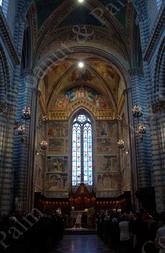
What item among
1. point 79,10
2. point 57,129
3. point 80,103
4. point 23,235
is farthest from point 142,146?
point 80,103

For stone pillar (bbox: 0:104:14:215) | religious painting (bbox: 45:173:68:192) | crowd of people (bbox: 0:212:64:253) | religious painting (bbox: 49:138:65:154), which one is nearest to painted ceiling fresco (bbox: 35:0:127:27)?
stone pillar (bbox: 0:104:14:215)

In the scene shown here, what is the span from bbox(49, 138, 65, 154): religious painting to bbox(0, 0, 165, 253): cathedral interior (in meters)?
0.11

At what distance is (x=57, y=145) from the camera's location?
30.5 m

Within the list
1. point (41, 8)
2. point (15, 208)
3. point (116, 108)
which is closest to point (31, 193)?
point (15, 208)

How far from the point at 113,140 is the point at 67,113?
629 centimetres

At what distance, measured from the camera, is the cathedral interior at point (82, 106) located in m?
13.1

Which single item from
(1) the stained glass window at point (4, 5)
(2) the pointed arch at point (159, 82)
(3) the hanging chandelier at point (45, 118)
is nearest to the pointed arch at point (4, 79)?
(1) the stained glass window at point (4, 5)

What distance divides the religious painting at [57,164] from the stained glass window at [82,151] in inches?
39.8

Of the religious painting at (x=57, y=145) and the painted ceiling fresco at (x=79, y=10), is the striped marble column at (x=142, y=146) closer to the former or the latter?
the painted ceiling fresco at (x=79, y=10)

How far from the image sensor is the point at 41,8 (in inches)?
811

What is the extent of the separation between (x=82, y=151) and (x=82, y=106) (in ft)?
17.9

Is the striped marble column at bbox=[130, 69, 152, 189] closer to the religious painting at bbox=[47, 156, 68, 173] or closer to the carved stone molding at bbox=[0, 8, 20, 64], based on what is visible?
the carved stone molding at bbox=[0, 8, 20, 64]

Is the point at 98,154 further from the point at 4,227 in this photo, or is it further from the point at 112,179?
the point at 4,227

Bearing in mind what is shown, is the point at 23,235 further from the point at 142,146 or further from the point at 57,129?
the point at 57,129
